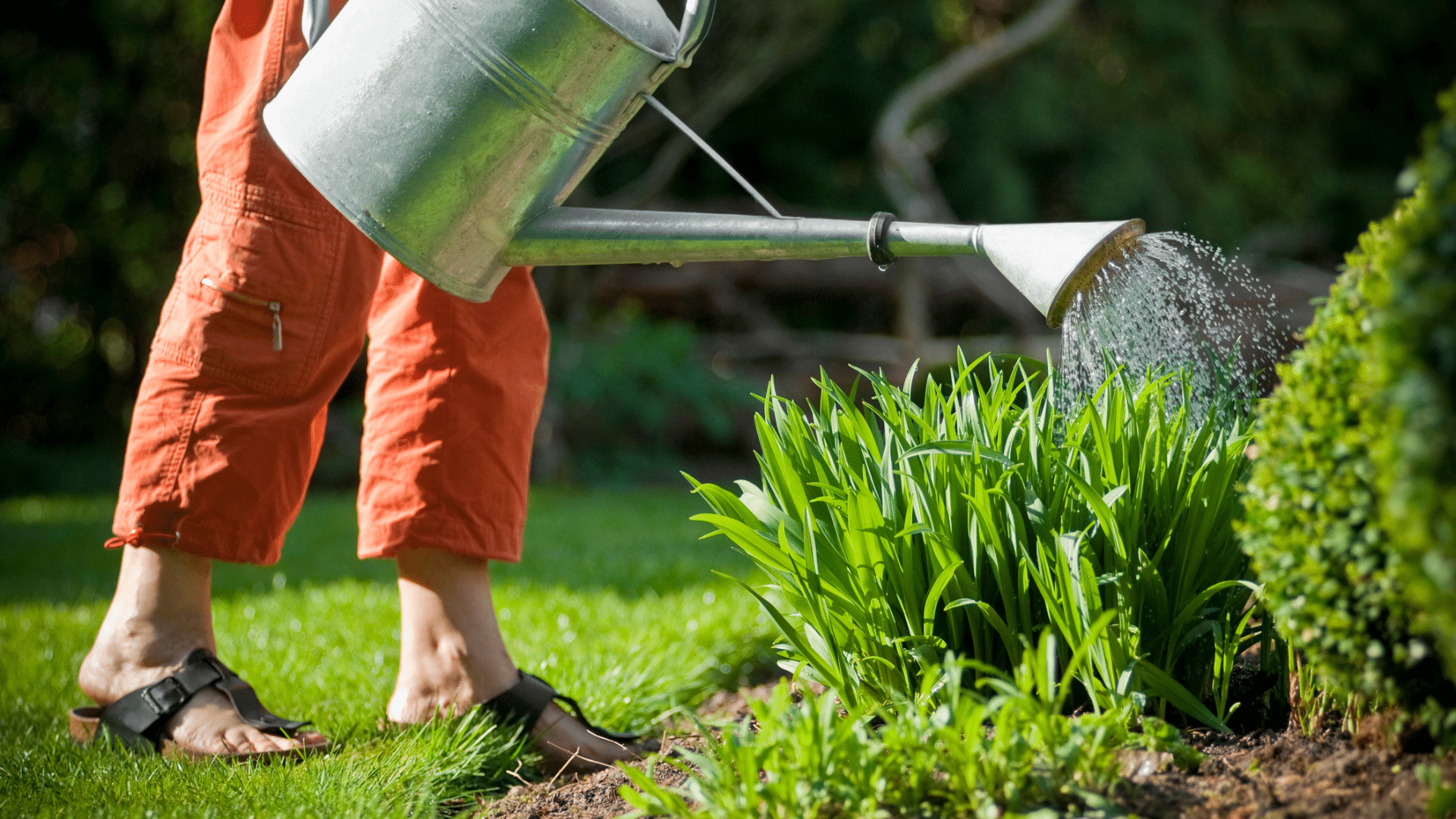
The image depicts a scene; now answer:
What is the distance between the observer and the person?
5.48 feet

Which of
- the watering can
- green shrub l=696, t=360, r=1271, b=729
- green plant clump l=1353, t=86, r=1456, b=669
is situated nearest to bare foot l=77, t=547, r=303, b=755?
the watering can

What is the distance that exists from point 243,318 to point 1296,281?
8657 millimetres

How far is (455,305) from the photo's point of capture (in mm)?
1810

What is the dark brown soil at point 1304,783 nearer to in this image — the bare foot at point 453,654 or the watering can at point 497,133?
the watering can at point 497,133

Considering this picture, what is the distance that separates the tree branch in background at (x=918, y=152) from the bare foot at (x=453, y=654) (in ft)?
20.1

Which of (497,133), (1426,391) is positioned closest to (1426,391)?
(1426,391)

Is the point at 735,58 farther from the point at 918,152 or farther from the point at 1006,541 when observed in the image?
the point at 1006,541

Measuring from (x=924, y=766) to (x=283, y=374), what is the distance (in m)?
1.19

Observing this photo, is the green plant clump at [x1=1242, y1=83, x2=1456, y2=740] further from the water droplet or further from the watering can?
the watering can

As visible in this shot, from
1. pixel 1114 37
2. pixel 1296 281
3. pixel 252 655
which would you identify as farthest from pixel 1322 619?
pixel 1114 37

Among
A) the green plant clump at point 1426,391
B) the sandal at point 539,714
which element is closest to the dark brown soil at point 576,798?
the sandal at point 539,714

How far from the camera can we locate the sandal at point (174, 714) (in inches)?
63.9

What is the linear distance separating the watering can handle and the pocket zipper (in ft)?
2.47

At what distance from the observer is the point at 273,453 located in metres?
1.73
